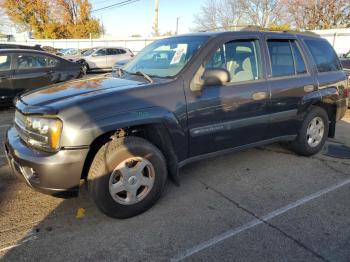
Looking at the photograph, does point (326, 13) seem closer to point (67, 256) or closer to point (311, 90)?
point (311, 90)

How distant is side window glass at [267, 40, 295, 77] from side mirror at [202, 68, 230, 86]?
1.03m

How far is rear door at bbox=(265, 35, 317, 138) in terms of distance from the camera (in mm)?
4253

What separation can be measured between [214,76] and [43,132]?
179 centimetres

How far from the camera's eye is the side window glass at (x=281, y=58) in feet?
14.0

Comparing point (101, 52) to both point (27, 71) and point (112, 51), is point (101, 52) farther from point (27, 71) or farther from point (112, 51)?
point (27, 71)

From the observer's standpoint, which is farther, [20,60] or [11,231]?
[20,60]

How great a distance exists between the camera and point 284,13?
137ft

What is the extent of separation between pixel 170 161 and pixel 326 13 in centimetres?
3934

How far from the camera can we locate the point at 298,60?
4.62 meters

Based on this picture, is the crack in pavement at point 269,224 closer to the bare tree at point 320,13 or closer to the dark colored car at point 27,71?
the dark colored car at point 27,71

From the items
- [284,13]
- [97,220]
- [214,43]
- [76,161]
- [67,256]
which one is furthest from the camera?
[284,13]

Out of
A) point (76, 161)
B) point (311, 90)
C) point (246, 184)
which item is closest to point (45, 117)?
point (76, 161)

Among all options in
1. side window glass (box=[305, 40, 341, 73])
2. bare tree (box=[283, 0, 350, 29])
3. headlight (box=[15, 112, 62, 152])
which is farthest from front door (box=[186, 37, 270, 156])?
bare tree (box=[283, 0, 350, 29])

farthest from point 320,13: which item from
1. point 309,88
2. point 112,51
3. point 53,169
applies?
point 53,169
